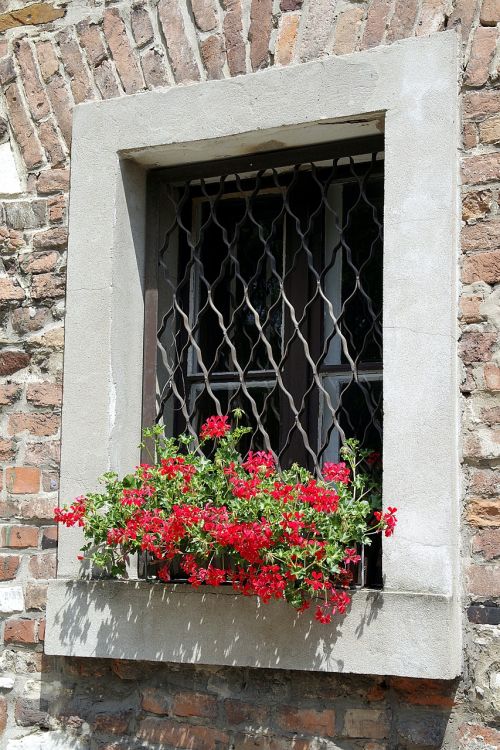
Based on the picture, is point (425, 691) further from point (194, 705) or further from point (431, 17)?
point (431, 17)

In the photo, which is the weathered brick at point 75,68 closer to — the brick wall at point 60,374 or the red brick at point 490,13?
the brick wall at point 60,374

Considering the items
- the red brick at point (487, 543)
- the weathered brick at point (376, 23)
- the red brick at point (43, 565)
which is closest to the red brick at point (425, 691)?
the red brick at point (487, 543)

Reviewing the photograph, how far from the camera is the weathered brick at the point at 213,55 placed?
388 centimetres

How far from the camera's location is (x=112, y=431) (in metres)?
3.85

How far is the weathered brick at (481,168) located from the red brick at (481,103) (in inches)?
5.6

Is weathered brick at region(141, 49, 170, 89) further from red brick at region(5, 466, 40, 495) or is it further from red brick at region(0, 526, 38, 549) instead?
red brick at region(0, 526, 38, 549)

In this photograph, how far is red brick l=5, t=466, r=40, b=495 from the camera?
3969 millimetres

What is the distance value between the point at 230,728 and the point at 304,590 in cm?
62

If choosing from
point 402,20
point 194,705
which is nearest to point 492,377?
point 402,20

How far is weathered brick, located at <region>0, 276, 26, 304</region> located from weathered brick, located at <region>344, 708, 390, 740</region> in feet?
6.38

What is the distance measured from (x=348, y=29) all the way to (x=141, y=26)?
81 centimetres

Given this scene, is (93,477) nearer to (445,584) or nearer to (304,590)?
(304,590)

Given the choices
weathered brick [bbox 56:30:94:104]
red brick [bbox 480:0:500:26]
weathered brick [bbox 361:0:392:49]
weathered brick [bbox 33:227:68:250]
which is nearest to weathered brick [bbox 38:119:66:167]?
weathered brick [bbox 56:30:94:104]

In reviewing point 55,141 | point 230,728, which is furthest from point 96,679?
point 55,141
